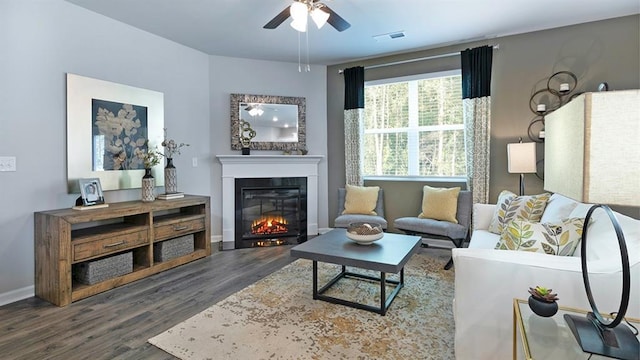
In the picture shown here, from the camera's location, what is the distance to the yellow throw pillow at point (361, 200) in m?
4.46

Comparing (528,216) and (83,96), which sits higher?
(83,96)

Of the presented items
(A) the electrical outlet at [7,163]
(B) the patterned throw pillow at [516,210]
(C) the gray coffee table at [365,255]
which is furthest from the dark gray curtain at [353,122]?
(A) the electrical outlet at [7,163]

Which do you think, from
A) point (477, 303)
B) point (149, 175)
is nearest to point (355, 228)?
point (477, 303)

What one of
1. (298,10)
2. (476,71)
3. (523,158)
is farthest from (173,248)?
(476,71)

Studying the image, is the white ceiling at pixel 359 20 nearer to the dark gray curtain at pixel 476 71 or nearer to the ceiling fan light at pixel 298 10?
the dark gray curtain at pixel 476 71

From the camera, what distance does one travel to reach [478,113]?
3975mm

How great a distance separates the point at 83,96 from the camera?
3086 millimetres

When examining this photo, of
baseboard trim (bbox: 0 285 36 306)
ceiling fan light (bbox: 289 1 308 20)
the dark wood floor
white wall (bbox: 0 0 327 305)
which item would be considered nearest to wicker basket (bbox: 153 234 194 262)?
the dark wood floor

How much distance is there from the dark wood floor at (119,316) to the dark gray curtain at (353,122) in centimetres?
198

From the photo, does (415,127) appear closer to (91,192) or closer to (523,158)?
(523,158)

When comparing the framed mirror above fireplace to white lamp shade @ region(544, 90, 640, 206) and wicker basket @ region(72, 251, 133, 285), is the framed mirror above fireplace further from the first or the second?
white lamp shade @ region(544, 90, 640, 206)

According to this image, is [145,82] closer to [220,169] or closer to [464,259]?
[220,169]

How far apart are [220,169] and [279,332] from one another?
2936 millimetres

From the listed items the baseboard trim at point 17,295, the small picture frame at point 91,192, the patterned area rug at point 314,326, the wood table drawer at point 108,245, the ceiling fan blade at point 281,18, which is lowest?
the patterned area rug at point 314,326
